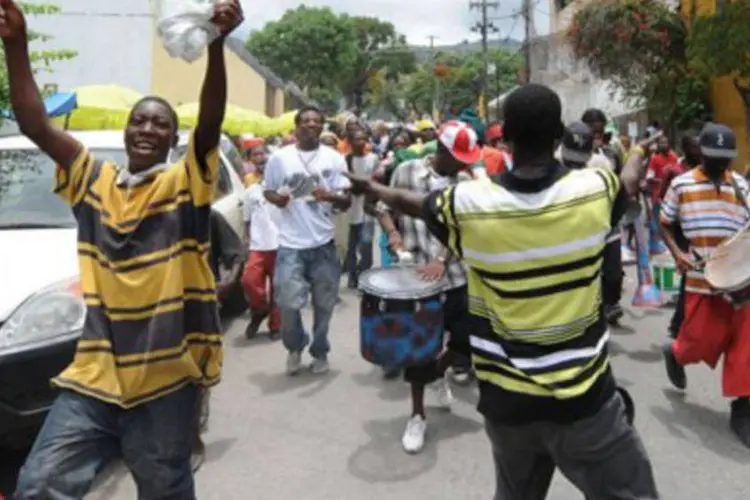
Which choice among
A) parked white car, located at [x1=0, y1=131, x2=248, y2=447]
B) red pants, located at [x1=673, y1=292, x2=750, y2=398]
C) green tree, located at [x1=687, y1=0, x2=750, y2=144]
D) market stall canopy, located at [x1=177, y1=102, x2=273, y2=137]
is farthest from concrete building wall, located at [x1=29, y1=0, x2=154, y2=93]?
red pants, located at [x1=673, y1=292, x2=750, y2=398]

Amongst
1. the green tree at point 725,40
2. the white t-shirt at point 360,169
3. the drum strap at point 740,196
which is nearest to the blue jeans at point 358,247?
the white t-shirt at point 360,169

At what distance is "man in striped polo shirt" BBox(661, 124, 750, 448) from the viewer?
507cm

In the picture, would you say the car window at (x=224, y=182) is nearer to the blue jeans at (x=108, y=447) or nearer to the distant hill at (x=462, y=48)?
the blue jeans at (x=108, y=447)

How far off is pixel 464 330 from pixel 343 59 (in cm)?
5454

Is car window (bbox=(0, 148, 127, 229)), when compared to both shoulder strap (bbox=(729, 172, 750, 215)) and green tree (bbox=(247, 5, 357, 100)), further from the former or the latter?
green tree (bbox=(247, 5, 357, 100))

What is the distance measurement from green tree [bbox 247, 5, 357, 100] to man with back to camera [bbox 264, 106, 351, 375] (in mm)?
52094

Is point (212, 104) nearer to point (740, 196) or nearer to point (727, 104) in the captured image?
point (740, 196)

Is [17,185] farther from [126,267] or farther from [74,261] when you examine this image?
[126,267]

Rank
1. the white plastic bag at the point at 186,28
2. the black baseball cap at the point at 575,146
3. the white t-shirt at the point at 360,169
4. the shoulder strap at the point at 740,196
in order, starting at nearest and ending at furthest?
1. the white plastic bag at the point at 186,28
2. the black baseball cap at the point at 575,146
3. the shoulder strap at the point at 740,196
4. the white t-shirt at the point at 360,169

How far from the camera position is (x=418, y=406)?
5.05 metres

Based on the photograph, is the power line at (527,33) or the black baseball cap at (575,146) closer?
the black baseball cap at (575,146)

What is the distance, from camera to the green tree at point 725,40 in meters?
14.0

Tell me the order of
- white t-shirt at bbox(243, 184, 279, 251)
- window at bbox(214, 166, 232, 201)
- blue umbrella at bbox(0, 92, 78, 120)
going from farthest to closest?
blue umbrella at bbox(0, 92, 78, 120) < window at bbox(214, 166, 232, 201) < white t-shirt at bbox(243, 184, 279, 251)

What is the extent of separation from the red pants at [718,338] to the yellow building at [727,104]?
13542mm
